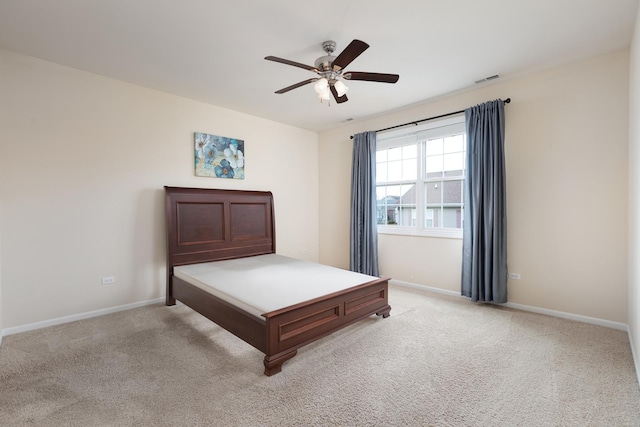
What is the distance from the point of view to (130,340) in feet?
8.84

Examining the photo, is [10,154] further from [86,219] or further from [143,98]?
[143,98]

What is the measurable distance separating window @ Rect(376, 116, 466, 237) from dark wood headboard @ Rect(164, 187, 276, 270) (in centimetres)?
198

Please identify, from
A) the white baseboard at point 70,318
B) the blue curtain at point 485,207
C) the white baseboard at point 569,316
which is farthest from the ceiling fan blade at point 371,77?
the white baseboard at point 70,318

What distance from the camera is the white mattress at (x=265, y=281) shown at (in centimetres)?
239

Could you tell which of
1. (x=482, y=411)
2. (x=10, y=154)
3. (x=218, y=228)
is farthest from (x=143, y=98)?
(x=482, y=411)

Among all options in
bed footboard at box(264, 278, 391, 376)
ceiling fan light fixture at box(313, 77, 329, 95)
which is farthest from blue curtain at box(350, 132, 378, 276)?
ceiling fan light fixture at box(313, 77, 329, 95)

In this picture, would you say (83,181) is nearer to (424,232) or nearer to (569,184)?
(424,232)

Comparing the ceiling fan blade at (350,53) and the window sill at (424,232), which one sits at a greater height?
the ceiling fan blade at (350,53)

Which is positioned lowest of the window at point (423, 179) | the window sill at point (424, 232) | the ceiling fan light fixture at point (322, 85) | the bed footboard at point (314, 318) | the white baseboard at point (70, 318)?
the white baseboard at point (70, 318)

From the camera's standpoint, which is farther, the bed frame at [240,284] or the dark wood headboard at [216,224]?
the dark wood headboard at [216,224]

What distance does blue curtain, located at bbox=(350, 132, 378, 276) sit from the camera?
4.68 metres

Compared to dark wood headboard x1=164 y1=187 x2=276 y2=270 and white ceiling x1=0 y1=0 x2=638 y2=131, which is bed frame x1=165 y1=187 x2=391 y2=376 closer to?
dark wood headboard x1=164 y1=187 x2=276 y2=270

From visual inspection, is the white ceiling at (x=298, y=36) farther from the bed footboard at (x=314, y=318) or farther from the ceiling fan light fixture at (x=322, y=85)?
the bed footboard at (x=314, y=318)

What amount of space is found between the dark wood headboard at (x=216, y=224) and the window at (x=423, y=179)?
1979 millimetres
